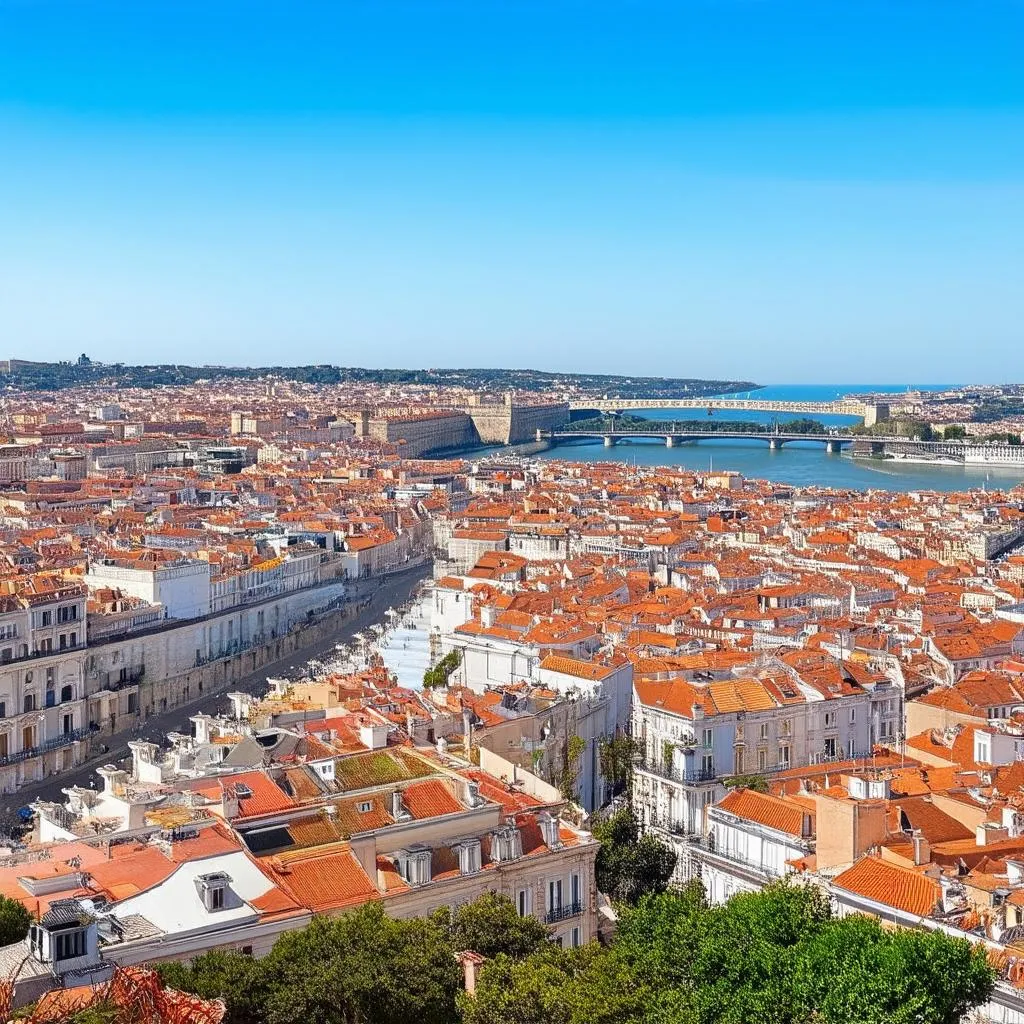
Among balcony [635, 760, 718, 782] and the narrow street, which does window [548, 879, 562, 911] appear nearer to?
balcony [635, 760, 718, 782]

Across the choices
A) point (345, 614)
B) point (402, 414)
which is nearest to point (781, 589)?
point (345, 614)

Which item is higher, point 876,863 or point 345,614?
point 876,863

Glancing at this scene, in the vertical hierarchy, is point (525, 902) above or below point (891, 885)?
below

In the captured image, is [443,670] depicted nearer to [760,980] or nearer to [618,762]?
[618,762]

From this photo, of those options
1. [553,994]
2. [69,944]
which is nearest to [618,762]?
[553,994]

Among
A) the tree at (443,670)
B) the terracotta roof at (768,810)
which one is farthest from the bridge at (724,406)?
the terracotta roof at (768,810)

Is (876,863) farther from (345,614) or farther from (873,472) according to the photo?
(873,472)

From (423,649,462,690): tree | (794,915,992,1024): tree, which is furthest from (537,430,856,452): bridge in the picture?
(794,915,992,1024): tree
